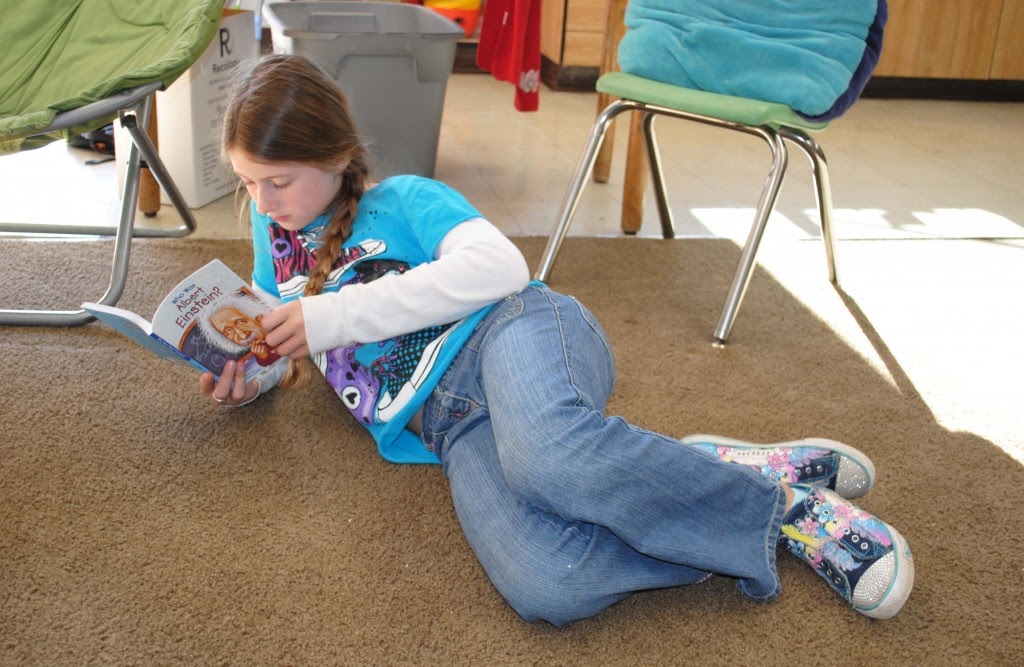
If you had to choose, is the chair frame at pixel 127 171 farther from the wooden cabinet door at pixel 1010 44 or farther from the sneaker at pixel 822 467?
the wooden cabinet door at pixel 1010 44

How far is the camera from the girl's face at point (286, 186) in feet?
3.93

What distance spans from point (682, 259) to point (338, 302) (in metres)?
1.18

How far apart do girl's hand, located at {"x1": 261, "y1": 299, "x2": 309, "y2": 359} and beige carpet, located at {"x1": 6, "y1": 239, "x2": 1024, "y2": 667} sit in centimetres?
19

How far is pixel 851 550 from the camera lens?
3.64ft

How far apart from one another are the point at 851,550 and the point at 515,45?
1860mm

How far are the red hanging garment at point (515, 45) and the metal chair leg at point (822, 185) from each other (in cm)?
97

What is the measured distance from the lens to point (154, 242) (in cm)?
207

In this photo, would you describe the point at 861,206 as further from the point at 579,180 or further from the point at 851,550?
the point at 851,550

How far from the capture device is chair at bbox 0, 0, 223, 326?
5.17ft

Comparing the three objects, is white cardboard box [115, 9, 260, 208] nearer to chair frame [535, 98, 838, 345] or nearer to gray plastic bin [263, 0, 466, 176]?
gray plastic bin [263, 0, 466, 176]

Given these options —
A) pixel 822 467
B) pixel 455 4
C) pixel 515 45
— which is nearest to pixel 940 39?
pixel 455 4

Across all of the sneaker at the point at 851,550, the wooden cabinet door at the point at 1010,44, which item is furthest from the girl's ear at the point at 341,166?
the wooden cabinet door at the point at 1010,44

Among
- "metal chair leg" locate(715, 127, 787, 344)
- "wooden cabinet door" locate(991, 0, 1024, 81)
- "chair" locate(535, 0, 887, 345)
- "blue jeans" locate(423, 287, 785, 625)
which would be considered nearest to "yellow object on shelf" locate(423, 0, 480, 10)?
"chair" locate(535, 0, 887, 345)

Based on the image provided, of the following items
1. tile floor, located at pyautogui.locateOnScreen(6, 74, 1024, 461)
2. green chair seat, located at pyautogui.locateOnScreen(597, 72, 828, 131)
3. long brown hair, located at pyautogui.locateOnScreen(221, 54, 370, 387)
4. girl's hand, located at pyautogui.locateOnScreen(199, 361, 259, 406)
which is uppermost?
long brown hair, located at pyautogui.locateOnScreen(221, 54, 370, 387)
